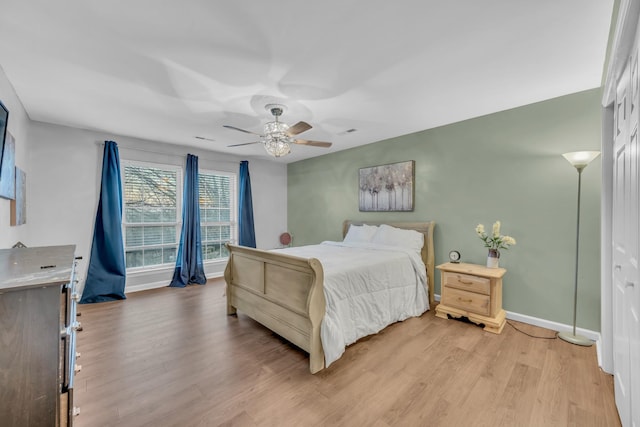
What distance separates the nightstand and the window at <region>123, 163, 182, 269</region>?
14.6ft

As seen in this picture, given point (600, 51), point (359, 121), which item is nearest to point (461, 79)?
point (600, 51)

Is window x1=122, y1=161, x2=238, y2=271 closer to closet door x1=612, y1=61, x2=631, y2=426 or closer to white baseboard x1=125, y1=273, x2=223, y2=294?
white baseboard x1=125, y1=273, x2=223, y2=294

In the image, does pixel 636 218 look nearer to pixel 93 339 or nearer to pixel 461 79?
pixel 461 79

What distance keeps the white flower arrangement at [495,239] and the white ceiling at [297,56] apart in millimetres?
1411

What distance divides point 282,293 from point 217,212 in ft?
11.3

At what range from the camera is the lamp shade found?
2.42 meters

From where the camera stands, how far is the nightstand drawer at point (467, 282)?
9.55 ft

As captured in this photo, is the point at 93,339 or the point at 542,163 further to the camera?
the point at 542,163

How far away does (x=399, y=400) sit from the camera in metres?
1.83

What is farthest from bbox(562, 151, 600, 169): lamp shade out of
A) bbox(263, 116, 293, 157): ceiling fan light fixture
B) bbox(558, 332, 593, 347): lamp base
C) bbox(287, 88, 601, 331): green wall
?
bbox(263, 116, 293, 157): ceiling fan light fixture

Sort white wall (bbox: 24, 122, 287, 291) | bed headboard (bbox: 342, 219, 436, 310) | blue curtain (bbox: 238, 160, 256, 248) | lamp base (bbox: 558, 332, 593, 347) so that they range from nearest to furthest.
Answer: lamp base (bbox: 558, 332, 593, 347)
white wall (bbox: 24, 122, 287, 291)
bed headboard (bbox: 342, 219, 436, 310)
blue curtain (bbox: 238, 160, 256, 248)

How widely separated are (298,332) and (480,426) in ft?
4.55

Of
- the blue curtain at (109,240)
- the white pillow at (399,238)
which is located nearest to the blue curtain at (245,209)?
the blue curtain at (109,240)

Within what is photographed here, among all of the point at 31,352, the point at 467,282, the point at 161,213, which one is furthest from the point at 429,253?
the point at 161,213
